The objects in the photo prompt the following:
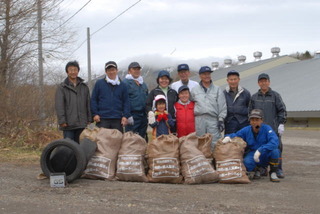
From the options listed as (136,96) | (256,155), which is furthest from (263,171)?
(136,96)

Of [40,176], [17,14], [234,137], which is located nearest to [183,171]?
[234,137]

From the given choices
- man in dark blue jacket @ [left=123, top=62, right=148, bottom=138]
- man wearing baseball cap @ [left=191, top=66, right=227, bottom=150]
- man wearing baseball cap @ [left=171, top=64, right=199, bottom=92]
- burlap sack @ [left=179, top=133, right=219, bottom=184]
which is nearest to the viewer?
burlap sack @ [left=179, top=133, right=219, bottom=184]

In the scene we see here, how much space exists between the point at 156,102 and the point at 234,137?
1.39 metres

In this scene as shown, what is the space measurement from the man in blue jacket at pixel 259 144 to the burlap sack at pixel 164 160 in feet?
2.85

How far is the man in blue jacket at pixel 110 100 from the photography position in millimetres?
7039

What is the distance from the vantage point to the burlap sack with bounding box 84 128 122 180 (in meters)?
6.27

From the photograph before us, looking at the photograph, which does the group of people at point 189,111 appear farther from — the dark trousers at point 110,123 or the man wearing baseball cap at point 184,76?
the man wearing baseball cap at point 184,76

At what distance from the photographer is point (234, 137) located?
22.6ft

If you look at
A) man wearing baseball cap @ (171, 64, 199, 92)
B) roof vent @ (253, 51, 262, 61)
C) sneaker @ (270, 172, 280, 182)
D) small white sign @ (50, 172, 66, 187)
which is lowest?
sneaker @ (270, 172, 280, 182)

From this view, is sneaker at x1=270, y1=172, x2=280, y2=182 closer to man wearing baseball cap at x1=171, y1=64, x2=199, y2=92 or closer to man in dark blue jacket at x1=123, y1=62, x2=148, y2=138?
man wearing baseball cap at x1=171, y1=64, x2=199, y2=92

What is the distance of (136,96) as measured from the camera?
7.55m

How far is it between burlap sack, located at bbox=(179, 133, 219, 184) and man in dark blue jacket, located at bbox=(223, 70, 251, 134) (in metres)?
1.12

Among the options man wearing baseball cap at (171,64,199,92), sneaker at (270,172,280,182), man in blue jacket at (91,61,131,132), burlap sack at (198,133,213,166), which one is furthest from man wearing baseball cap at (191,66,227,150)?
man in blue jacket at (91,61,131,132)

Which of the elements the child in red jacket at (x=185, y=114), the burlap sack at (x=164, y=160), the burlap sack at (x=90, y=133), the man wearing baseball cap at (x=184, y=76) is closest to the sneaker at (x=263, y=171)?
the child in red jacket at (x=185, y=114)
